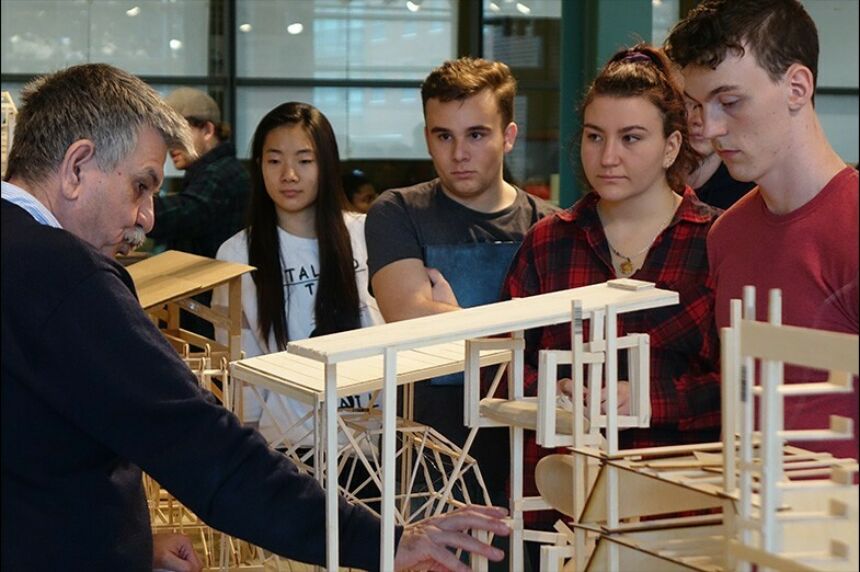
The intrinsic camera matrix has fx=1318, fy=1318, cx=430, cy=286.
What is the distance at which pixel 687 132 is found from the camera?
216cm

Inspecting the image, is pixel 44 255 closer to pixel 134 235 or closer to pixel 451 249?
pixel 134 235

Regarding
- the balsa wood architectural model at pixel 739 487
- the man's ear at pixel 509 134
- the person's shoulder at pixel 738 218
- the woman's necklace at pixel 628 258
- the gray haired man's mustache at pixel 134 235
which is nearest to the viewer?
the balsa wood architectural model at pixel 739 487

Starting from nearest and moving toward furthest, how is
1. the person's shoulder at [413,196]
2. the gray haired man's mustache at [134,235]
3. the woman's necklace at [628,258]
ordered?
the gray haired man's mustache at [134,235] < the woman's necklace at [628,258] < the person's shoulder at [413,196]

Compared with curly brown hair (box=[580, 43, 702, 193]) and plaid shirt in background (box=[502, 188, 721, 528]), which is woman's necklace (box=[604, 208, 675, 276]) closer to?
plaid shirt in background (box=[502, 188, 721, 528])

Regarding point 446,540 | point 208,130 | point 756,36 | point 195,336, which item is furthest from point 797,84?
point 208,130

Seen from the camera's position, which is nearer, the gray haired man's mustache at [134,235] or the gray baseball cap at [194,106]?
the gray haired man's mustache at [134,235]

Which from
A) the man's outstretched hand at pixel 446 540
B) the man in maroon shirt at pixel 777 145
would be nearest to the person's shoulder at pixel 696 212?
the man in maroon shirt at pixel 777 145

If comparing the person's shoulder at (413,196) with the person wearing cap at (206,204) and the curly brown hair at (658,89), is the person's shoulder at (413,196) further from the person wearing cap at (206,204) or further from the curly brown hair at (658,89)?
the person wearing cap at (206,204)

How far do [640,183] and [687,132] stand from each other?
0.45 feet

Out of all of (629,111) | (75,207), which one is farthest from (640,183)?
(75,207)

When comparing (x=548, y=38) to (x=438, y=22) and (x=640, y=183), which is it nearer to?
(x=438, y=22)

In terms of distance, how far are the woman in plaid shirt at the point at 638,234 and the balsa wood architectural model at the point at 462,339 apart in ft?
1.09

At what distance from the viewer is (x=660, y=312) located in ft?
6.52

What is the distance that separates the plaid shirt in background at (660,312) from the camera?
1.91 metres
